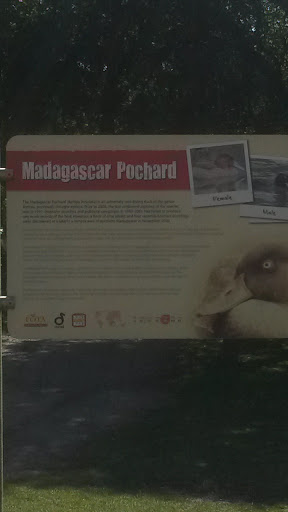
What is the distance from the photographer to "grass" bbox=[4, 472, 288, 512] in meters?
6.02

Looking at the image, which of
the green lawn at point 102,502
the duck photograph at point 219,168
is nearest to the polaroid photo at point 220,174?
the duck photograph at point 219,168

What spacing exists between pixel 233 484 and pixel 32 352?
28.0ft

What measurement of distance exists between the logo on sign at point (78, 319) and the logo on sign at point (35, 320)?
133 millimetres

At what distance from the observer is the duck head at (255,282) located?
439 centimetres

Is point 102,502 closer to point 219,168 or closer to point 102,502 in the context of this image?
point 102,502

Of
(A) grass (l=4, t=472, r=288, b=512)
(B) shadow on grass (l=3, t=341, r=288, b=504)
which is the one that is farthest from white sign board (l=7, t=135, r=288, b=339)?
(B) shadow on grass (l=3, t=341, r=288, b=504)

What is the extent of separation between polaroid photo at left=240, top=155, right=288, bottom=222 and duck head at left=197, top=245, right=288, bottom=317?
16 centimetres

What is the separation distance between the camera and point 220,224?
437 cm

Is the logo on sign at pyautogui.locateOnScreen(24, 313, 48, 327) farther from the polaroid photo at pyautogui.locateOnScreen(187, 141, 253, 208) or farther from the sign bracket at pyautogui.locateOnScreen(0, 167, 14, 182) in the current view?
the polaroid photo at pyautogui.locateOnScreen(187, 141, 253, 208)

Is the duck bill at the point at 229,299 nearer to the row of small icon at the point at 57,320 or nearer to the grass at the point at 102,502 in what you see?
the row of small icon at the point at 57,320

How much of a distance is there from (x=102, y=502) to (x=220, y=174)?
2.84m
